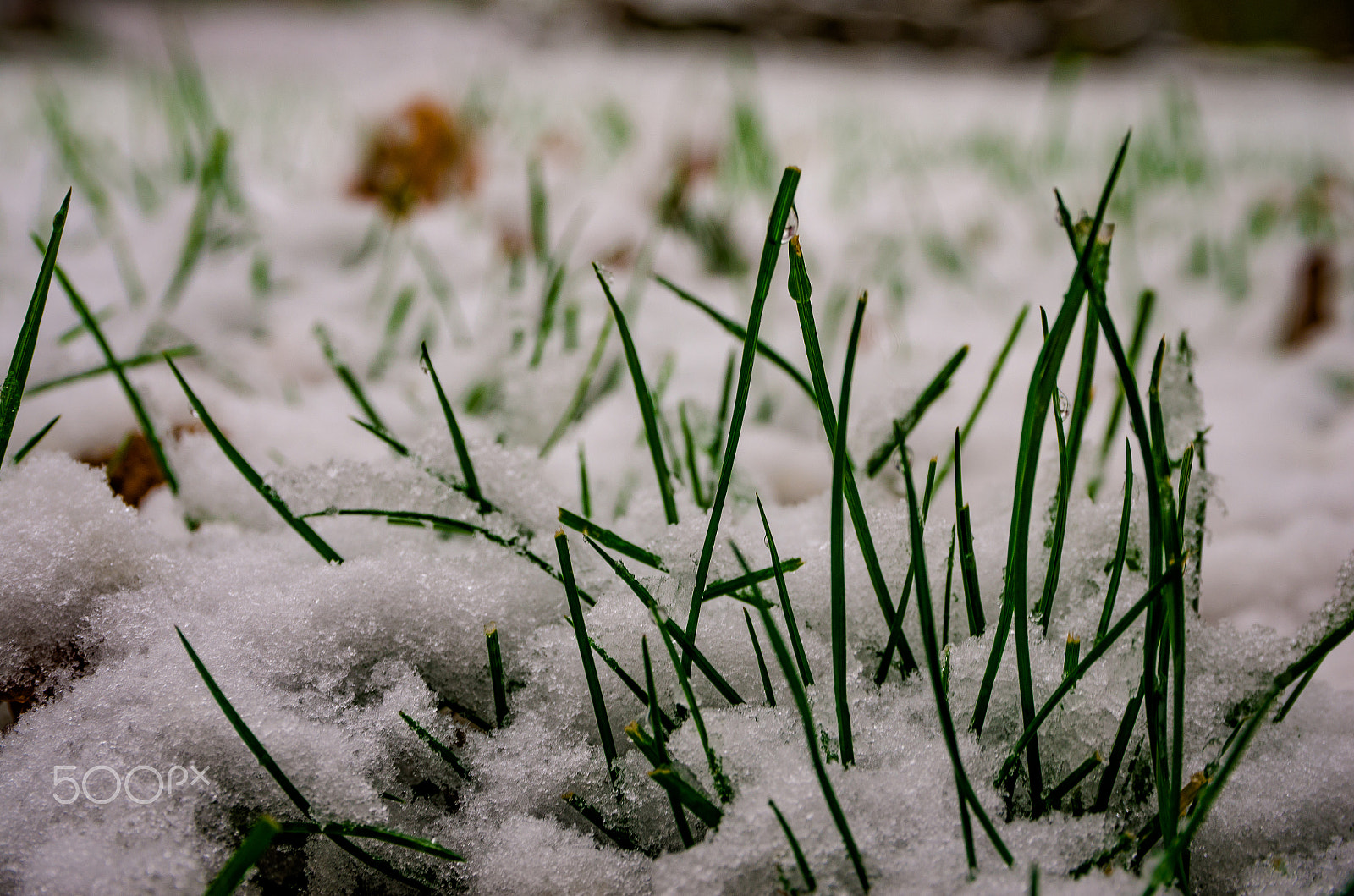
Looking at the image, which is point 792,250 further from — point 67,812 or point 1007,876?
point 67,812

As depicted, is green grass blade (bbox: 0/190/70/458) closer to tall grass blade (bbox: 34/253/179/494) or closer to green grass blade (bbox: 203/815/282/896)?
tall grass blade (bbox: 34/253/179/494)

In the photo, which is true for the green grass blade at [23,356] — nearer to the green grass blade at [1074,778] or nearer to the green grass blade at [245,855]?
the green grass blade at [245,855]

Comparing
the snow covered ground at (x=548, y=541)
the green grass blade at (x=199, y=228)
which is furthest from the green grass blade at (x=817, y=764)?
the green grass blade at (x=199, y=228)

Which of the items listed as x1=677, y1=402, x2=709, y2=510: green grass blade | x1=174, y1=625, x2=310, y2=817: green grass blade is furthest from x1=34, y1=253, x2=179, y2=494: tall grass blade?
x1=677, y1=402, x2=709, y2=510: green grass blade

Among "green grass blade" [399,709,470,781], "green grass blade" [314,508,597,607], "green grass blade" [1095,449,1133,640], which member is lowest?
"green grass blade" [399,709,470,781]

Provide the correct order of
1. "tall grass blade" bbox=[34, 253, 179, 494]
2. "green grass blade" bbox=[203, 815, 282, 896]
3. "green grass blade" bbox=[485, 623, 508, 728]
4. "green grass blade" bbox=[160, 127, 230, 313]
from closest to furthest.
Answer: "green grass blade" bbox=[203, 815, 282, 896], "green grass blade" bbox=[485, 623, 508, 728], "tall grass blade" bbox=[34, 253, 179, 494], "green grass blade" bbox=[160, 127, 230, 313]

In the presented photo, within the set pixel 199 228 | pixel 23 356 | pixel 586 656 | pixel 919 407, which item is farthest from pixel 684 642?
pixel 199 228

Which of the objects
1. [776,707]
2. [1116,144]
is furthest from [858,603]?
[1116,144]

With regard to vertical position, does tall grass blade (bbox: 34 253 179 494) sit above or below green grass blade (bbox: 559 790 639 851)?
above
